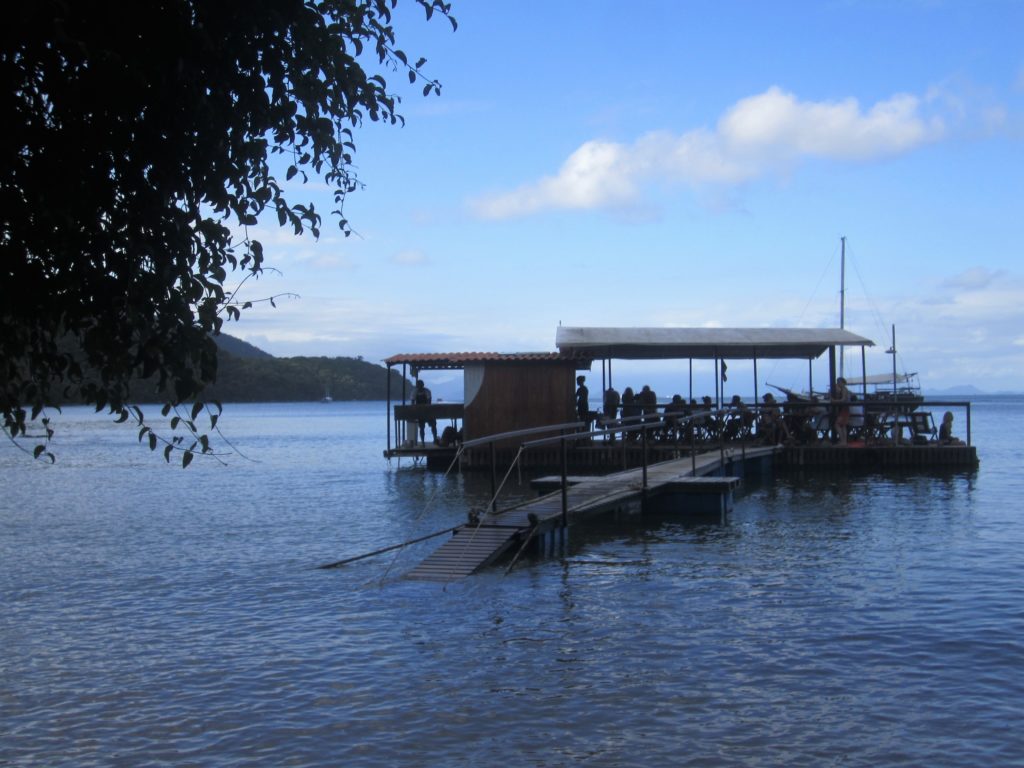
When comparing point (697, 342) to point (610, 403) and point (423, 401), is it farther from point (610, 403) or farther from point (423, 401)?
point (423, 401)

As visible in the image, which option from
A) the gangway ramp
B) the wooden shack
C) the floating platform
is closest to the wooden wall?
the wooden shack

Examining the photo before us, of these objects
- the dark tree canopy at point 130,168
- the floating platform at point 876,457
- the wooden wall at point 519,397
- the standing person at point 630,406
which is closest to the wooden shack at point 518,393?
the wooden wall at point 519,397

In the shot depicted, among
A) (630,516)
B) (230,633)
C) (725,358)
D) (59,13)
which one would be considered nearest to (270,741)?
(230,633)

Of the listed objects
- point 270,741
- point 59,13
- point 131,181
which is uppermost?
point 59,13

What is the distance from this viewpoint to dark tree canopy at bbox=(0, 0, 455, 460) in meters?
4.71

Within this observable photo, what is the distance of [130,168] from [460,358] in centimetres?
2418

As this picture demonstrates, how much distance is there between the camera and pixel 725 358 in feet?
101

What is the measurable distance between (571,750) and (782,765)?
1.41 m

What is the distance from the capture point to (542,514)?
1518cm

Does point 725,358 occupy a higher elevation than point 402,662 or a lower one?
higher

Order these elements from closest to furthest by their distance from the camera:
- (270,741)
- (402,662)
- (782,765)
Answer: (782,765) → (270,741) → (402,662)

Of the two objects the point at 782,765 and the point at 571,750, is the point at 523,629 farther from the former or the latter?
the point at 782,765

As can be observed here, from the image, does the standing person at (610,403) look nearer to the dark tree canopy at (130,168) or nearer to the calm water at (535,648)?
the calm water at (535,648)

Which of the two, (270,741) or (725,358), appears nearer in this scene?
(270,741)
